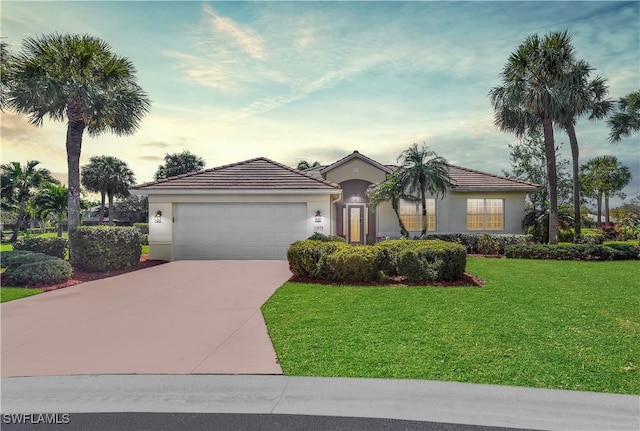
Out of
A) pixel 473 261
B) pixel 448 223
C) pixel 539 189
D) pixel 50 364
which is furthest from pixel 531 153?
pixel 50 364

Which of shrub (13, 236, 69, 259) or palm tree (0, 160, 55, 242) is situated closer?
shrub (13, 236, 69, 259)

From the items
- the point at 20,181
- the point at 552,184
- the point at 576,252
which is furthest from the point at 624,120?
the point at 20,181

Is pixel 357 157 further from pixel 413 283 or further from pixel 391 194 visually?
pixel 413 283

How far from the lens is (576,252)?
687 inches

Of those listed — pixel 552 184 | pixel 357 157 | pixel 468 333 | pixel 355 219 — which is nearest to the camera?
pixel 468 333

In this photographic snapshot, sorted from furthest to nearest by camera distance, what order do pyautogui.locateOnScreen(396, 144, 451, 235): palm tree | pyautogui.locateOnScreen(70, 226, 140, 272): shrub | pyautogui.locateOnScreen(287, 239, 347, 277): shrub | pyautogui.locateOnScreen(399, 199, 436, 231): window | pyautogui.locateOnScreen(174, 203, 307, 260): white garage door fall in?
pyautogui.locateOnScreen(399, 199, 436, 231): window → pyautogui.locateOnScreen(396, 144, 451, 235): palm tree → pyautogui.locateOnScreen(174, 203, 307, 260): white garage door → pyautogui.locateOnScreen(70, 226, 140, 272): shrub → pyautogui.locateOnScreen(287, 239, 347, 277): shrub

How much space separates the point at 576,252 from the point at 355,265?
41.3ft

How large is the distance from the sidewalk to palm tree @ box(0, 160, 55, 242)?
38.2m

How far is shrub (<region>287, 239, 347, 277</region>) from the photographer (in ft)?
37.6

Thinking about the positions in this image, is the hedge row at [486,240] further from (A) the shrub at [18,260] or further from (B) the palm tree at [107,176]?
(B) the palm tree at [107,176]

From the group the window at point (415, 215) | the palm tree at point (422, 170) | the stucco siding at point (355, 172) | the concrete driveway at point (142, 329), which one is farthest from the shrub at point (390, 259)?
the stucco siding at point (355, 172)

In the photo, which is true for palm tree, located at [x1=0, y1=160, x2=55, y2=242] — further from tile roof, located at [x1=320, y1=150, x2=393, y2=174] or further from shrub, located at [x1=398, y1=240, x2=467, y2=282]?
shrub, located at [x1=398, y1=240, x2=467, y2=282]

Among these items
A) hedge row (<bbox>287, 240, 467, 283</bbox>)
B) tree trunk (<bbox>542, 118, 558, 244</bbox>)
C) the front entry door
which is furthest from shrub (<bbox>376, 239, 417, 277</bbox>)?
tree trunk (<bbox>542, 118, 558, 244</bbox>)

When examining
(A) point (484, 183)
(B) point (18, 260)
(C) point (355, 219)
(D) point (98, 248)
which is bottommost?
(B) point (18, 260)
